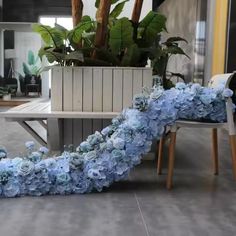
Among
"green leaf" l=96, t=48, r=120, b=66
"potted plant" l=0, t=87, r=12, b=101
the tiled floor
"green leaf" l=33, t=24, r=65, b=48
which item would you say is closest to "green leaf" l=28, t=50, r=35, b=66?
"potted plant" l=0, t=87, r=12, b=101

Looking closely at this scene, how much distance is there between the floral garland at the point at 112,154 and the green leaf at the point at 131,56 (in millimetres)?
641

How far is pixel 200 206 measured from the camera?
2.07 m

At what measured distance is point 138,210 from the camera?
1989 mm

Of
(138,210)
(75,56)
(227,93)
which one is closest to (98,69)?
(75,56)

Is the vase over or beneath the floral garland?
beneath

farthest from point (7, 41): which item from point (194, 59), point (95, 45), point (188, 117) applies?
point (188, 117)

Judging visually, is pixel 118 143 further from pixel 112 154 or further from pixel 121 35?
pixel 121 35

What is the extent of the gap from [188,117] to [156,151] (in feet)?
3.32

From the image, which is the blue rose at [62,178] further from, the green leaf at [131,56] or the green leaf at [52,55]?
the green leaf at [131,56]

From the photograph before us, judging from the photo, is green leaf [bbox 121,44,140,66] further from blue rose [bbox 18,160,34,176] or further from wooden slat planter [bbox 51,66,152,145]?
blue rose [bbox 18,160,34,176]

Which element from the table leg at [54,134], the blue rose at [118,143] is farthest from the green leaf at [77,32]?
the blue rose at [118,143]

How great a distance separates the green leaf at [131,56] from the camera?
116 inches

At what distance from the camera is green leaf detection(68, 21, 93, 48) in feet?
9.39

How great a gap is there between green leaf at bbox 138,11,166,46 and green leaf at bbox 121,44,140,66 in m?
0.21
